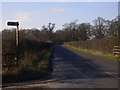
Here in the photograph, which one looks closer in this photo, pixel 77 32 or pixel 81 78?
pixel 81 78

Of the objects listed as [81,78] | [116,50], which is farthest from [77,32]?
[81,78]

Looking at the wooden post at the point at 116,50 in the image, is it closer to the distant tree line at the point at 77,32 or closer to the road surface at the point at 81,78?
the road surface at the point at 81,78

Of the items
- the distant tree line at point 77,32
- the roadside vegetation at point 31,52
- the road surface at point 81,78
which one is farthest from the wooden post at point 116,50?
the distant tree line at point 77,32

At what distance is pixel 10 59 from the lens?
66.4 feet

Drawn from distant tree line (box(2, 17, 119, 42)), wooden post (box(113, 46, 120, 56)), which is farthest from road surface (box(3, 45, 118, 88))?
distant tree line (box(2, 17, 119, 42))

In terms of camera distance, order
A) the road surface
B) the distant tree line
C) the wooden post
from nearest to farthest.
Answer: the road surface < the wooden post < the distant tree line

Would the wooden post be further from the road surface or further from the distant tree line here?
the distant tree line

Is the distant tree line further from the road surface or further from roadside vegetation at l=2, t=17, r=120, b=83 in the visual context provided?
the road surface

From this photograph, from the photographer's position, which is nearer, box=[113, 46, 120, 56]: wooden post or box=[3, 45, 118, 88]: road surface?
box=[3, 45, 118, 88]: road surface

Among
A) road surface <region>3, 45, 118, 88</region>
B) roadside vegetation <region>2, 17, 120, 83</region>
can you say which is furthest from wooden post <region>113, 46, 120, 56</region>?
road surface <region>3, 45, 118, 88</region>

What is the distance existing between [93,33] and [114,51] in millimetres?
75781

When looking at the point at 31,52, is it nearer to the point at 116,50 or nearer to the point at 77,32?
the point at 116,50

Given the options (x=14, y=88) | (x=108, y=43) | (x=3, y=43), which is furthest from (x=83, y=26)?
(x=14, y=88)

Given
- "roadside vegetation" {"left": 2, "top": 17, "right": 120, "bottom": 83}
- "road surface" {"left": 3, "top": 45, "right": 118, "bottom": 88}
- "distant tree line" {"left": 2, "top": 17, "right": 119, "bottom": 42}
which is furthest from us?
"distant tree line" {"left": 2, "top": 17, "right": 119, "bottom": 42}
